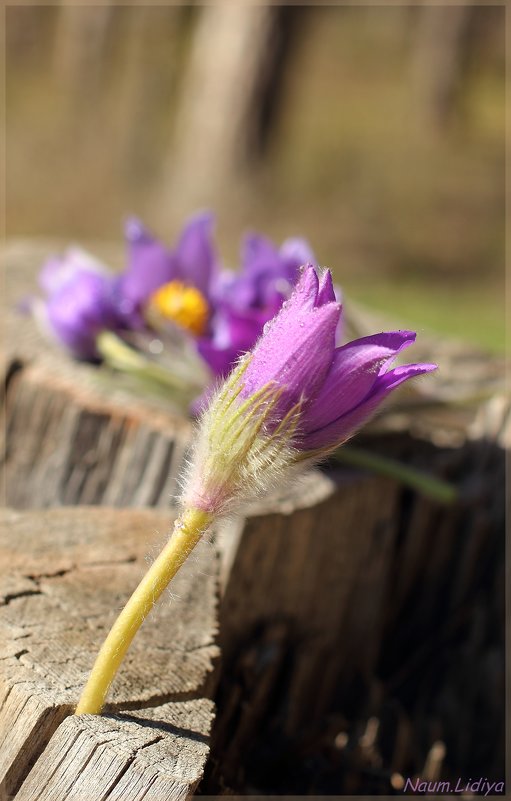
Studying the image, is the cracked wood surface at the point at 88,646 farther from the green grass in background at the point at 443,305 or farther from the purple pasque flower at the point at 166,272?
the green grass in background at the point at 443,305

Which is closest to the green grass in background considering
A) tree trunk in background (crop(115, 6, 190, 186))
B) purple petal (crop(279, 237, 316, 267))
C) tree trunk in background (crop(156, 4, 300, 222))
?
tree trunk in background (crop(156, 4, 300, 222))

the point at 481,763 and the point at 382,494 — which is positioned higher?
the point at 382,494

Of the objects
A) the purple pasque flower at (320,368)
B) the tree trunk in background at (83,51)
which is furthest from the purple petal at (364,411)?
the tree trunk in background at (83,51)

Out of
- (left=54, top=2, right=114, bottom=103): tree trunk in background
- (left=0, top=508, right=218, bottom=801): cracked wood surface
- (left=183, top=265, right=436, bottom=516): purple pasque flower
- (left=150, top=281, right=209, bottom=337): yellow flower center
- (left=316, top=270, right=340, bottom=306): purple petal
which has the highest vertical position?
(left=54, top=2, right=114, bottom=103): tree trunk in background

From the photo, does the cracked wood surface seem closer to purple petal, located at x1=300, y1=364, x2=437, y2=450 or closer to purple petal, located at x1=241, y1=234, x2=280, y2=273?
purple petal, located at x1=300, y1=364, x2=437, y2=450

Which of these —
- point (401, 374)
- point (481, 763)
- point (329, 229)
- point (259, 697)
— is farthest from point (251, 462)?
point (329, 229)

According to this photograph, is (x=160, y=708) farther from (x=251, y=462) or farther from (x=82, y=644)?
(x=251, y=462)

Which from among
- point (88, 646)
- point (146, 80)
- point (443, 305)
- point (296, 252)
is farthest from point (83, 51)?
point (88, 646)
